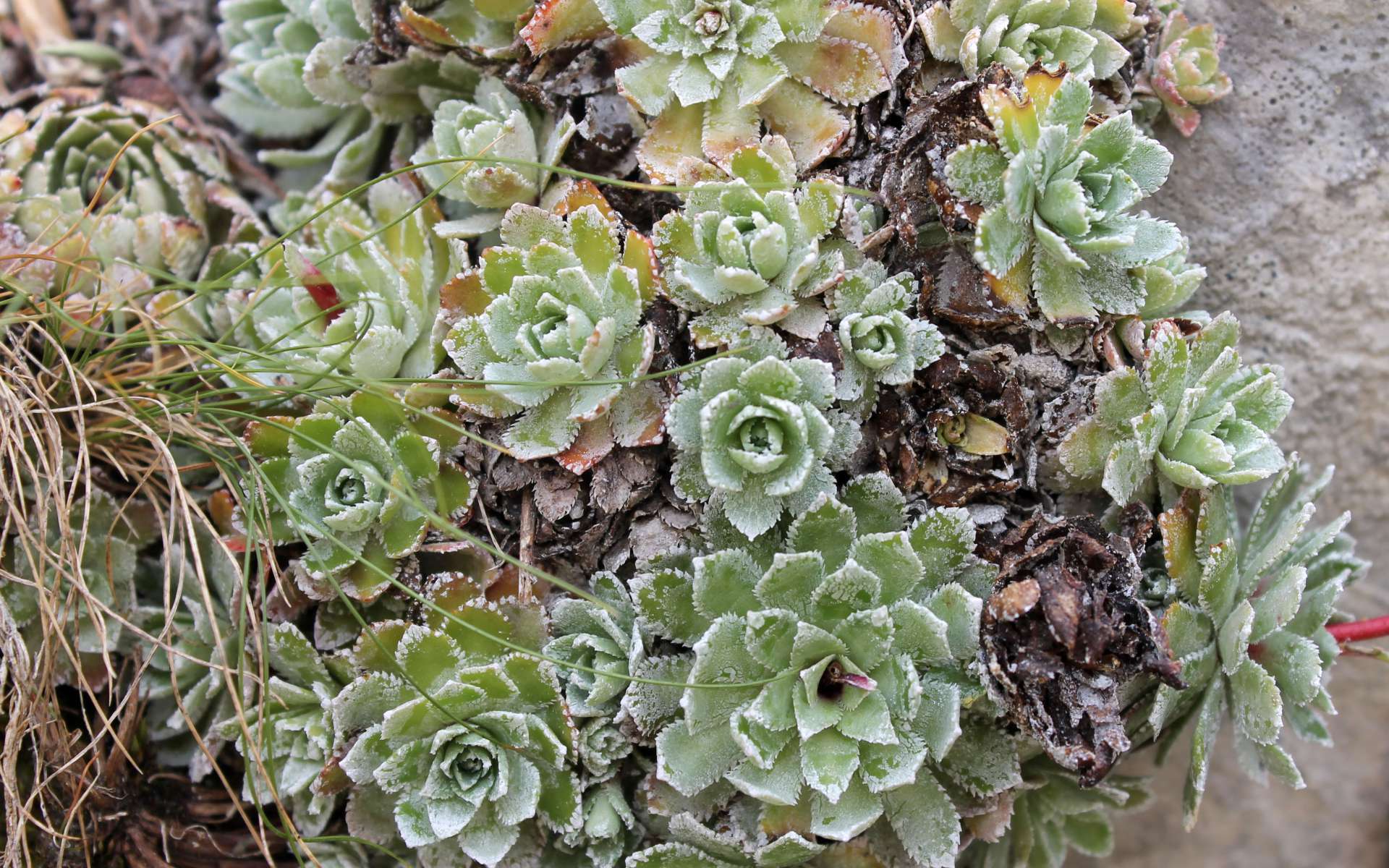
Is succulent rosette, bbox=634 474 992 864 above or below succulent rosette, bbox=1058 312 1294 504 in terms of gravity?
below

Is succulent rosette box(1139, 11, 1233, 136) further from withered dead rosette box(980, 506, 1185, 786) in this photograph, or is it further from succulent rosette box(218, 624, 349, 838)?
succulent rosette box(218, 624, 349, 838)

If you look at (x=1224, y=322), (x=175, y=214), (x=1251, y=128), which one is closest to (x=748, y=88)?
(x=1224, y=322)

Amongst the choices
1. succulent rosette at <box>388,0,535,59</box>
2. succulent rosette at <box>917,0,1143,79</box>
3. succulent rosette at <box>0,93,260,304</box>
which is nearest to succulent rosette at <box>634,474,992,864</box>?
succulent rosette at <box>917,0,1143,79</box>

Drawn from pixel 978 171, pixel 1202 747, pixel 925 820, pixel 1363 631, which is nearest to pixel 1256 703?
pixel 1202 747

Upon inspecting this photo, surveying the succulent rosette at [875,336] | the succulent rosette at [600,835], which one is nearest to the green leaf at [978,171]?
the succulent rosette at [875,336]

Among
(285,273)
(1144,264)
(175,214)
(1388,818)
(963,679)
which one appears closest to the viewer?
(963,679)

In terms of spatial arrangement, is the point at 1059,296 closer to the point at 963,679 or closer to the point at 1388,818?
the point at 963,679
